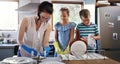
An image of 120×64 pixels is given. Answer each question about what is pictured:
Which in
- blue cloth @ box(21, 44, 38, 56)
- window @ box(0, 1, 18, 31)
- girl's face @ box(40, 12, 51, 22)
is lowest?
blue cloth @ box(21, 44, 38, 56)

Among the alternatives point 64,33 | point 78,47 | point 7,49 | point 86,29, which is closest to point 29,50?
point 78,47

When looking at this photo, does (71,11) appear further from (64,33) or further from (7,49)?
(64,33)

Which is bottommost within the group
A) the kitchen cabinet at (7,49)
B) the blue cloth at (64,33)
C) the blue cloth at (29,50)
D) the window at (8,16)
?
the kitchen cabinet at (7,49)

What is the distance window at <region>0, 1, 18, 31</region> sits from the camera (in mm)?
4430

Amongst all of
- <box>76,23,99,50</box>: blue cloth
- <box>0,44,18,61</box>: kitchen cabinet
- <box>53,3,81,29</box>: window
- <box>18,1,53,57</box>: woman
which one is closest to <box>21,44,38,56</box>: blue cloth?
<box>18,1,53,57</box>: woman

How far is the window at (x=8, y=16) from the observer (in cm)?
443

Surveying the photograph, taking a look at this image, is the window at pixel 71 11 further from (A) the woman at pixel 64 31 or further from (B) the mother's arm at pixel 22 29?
(B) the mother's arm at pixel 22 29

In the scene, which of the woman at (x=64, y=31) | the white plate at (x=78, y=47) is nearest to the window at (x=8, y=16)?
the woman at (x=64, y=31)

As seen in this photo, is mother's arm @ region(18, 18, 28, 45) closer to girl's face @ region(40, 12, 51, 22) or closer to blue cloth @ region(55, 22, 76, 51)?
girl's face @ region(40, 12, 51, 22)

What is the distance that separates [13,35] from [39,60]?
304 centimetres

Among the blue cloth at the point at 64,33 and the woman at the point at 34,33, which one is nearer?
the woman at the point at 34,33

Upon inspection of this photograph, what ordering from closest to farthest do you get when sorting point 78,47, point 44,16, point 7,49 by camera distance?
1. point 78,47
2. point 44,16
3. point 7,49

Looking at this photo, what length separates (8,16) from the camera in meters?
4.45

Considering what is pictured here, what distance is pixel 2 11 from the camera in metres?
4.43
